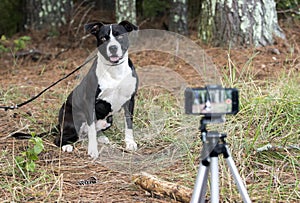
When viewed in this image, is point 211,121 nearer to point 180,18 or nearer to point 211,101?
point 211,101

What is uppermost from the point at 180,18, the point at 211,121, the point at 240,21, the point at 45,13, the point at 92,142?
the point at 45,13

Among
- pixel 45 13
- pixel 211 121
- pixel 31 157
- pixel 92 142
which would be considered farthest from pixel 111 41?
pixel 45 13

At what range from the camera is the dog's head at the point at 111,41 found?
3419 mm

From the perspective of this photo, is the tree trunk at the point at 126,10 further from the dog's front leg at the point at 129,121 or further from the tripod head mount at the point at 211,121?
the tripod head mount at the point at 211,121

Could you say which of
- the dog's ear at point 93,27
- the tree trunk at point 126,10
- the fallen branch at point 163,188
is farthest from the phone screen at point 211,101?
the tree trunk at point 126,10

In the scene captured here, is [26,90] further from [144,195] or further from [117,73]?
[144,195]

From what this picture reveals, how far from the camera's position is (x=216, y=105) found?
1743 mm

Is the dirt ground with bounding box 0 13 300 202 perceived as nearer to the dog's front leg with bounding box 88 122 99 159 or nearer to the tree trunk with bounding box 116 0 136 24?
the dog's front leg with bounding box 88 122 99 159

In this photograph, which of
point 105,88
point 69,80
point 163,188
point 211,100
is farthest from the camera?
point 69,80

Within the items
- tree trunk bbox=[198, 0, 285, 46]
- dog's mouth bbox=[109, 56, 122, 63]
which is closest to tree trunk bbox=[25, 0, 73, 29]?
tree trunk bbox=[198, 0, 285, 46]

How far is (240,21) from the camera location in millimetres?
5445

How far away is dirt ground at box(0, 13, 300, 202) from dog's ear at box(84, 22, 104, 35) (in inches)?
34.6

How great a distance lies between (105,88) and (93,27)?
0.44 metres

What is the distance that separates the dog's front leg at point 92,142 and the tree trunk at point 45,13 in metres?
3.69
